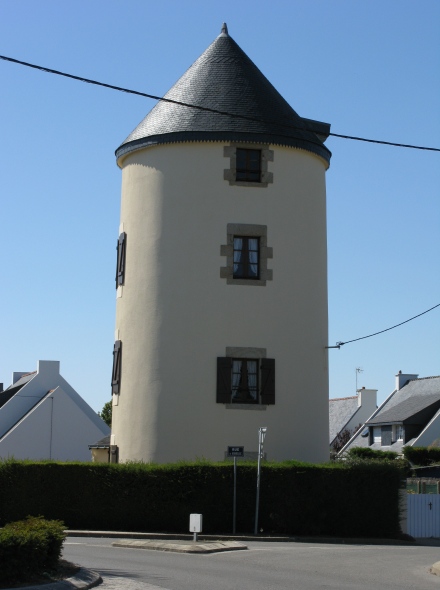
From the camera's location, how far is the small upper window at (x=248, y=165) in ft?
98.6

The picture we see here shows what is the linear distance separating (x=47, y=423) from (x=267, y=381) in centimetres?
2307

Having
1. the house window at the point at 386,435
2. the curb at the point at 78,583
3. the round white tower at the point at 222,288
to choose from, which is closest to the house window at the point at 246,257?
the round white tower at the point at 222,288

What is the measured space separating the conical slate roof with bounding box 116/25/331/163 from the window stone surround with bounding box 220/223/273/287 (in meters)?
2.53

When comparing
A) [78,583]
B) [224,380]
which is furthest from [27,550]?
[224,380]

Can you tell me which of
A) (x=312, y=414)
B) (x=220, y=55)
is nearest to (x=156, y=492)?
(x=312, y=414)

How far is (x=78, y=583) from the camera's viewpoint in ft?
44.8

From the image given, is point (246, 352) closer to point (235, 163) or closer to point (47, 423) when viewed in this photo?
point (235, 163)

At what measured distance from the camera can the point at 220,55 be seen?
32.0 m

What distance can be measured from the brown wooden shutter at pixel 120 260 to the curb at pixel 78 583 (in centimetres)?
1685

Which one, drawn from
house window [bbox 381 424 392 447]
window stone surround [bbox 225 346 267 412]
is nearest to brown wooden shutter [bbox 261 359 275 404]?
window stone surround [bbox 225 346 267 412]

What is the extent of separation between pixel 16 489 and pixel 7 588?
46.7ft

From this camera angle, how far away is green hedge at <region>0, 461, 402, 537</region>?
26.7 metres

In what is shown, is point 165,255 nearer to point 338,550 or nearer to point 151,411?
point 151,411

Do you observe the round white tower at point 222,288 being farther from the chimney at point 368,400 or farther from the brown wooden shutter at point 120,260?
the chimney at point 368,400
